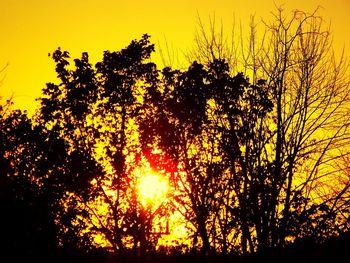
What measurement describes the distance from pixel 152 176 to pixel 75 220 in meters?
3.84

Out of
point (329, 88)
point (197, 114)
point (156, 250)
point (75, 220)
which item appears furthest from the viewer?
point (156, 250)

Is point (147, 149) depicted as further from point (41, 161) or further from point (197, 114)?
Answer: point (41, 161)

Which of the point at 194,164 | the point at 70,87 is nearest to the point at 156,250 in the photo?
the point at 194,164

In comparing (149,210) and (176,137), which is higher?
(176,137)

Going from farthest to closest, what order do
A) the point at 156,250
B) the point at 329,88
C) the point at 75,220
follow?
1. the point at 156,250
2. the point at 75,220
3. the point at 329,88

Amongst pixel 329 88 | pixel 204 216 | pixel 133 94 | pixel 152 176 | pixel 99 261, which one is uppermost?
pixel 133 94

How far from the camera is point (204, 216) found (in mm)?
19594

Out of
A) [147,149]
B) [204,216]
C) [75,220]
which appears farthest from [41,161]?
[204,216]

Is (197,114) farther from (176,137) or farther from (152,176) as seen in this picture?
(152,176)

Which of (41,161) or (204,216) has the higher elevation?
(41,161)

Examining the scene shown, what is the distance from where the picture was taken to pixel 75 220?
65.9ft

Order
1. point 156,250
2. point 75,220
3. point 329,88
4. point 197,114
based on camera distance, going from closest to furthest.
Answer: point 329,88 → point 197,114 → point 75,220 → point 156,250

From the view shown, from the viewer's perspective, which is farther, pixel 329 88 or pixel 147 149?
pixel 147 149

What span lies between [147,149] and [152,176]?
1490mm
